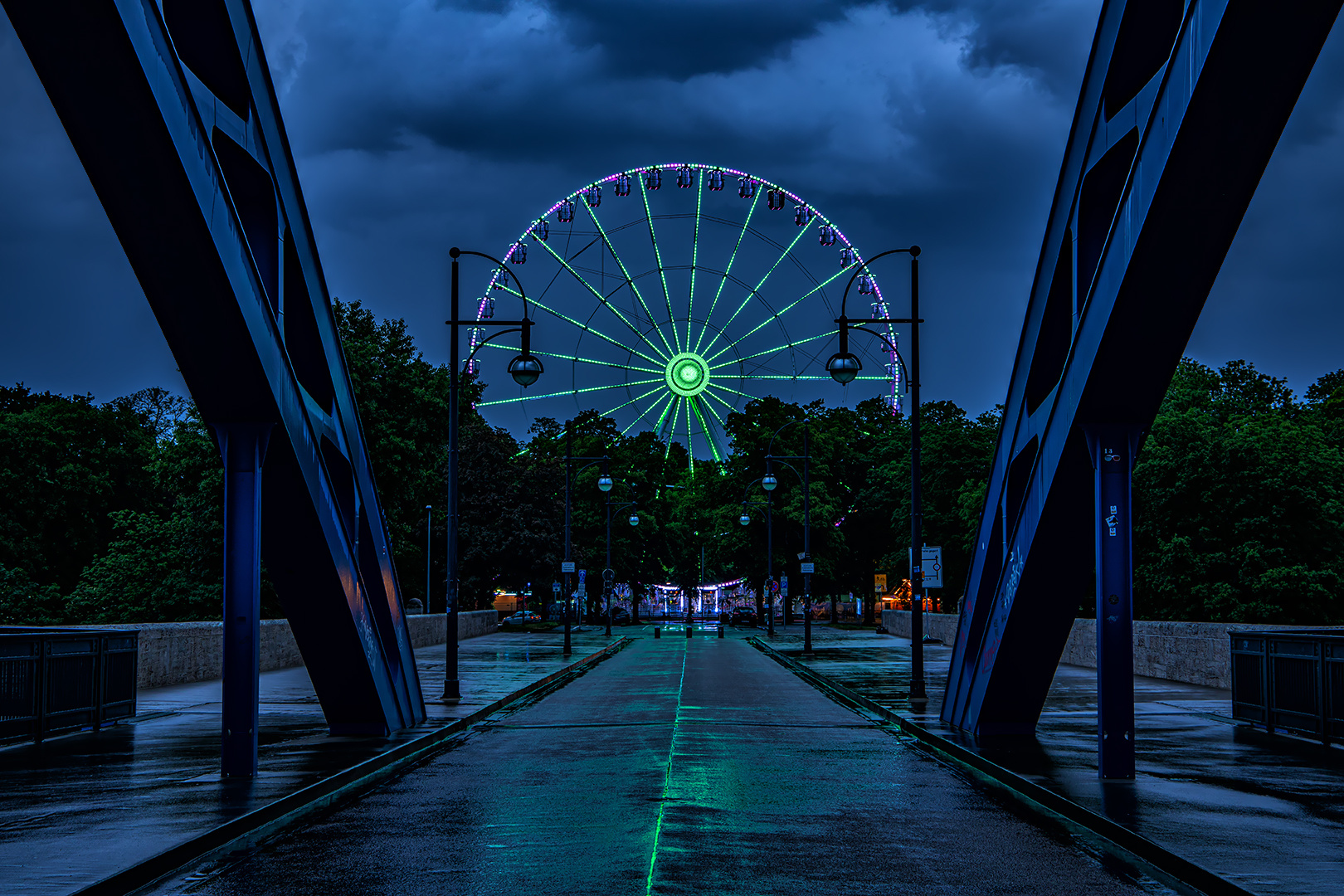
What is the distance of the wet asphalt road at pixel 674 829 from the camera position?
8.51 metres

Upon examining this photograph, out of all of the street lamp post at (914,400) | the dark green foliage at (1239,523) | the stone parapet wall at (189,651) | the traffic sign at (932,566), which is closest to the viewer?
the street lamp post at (914,400)

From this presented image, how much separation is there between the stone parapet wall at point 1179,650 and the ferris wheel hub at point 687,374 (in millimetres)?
24106

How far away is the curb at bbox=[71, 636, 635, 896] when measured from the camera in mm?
8234

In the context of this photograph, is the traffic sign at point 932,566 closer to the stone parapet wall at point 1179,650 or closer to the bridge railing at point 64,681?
the stone parapet wall at point 1179,650

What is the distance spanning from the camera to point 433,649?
45.1m

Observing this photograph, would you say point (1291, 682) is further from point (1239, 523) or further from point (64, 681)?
point (1239, 523)

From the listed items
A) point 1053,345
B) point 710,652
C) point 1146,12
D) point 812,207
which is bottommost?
point 710,652

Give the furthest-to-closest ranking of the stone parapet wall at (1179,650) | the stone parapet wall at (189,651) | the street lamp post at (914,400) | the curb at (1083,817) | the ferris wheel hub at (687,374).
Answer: the ferris wheel hub at (687,374) → the stone parapet wall at (1179,650) → the stone parapet wall at (189,651) → the street lamp post at (914,400) → the curb at (1083,817)

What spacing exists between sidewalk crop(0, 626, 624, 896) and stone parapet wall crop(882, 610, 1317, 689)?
46.4ft

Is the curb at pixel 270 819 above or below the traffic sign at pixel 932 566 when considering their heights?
below

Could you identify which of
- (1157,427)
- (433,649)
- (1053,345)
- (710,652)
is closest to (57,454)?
(433,649)

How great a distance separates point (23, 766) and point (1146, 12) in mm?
13148

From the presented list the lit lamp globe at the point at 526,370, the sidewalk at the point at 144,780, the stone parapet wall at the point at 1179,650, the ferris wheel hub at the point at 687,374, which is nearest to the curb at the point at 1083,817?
the sidewalk at the point at 144,780

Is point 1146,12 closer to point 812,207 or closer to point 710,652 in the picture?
point 710,652
